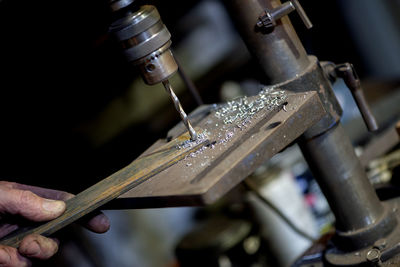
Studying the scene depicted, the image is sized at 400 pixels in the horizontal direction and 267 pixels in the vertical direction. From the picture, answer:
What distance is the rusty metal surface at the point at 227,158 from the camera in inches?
28.4

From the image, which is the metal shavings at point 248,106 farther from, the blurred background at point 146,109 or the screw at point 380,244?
the screw at point 380,244

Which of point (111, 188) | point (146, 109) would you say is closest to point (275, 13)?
point (111, 188)

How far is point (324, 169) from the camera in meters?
1.00

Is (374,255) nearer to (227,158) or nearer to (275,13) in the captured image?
(227,158)

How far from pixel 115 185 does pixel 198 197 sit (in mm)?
252

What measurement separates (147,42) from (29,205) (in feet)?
1.51

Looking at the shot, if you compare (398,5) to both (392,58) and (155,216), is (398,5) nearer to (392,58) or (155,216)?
(392,58)

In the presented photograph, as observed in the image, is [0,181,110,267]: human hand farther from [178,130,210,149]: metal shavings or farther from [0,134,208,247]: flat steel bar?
[178,130,210,149]: metal shavings

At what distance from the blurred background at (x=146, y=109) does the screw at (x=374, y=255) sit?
457 mm

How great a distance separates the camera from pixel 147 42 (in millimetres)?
886

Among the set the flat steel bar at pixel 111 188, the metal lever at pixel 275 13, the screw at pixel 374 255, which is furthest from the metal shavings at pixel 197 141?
the screw at pixel 374 255

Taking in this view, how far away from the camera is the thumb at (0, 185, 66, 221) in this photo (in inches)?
Result: 36.3

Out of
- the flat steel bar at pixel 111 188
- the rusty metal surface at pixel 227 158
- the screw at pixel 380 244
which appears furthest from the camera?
the screw at pixel 380 244

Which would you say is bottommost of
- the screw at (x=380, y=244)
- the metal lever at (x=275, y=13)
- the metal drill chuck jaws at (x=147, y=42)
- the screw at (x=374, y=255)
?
the screw at (x=380, y=244)
